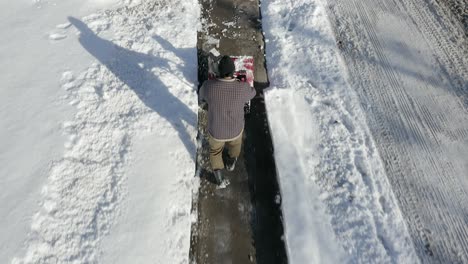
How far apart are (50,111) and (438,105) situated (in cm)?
513

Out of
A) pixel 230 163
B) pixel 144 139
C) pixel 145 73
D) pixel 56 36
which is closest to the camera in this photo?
pixel 230 163

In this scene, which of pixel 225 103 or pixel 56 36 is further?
pixel 56 36

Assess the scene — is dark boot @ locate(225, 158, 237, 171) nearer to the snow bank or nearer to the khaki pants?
the khaki pants

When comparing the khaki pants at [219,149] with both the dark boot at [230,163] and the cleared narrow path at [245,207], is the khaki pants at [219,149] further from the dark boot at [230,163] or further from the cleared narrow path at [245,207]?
the cleared narrow path at [245,207]

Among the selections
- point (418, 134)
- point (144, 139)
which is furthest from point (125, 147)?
point (418, 134)

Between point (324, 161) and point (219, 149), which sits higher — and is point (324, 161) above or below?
below

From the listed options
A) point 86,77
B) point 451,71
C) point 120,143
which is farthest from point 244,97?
point 451,71

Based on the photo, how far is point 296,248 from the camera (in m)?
3.78

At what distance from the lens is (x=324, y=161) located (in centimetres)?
441

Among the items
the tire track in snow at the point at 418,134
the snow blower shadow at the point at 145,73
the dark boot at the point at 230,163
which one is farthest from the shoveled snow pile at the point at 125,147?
the tire track in snow at the point at 418,134

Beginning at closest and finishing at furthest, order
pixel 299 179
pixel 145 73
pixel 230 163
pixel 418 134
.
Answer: pixel 299 179, pixel 230 163, pixel 418 134, pixel 145 73

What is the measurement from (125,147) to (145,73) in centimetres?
129

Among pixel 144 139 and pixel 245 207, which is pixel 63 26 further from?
pixel 245 207

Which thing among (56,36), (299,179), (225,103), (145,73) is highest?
(225,103)
